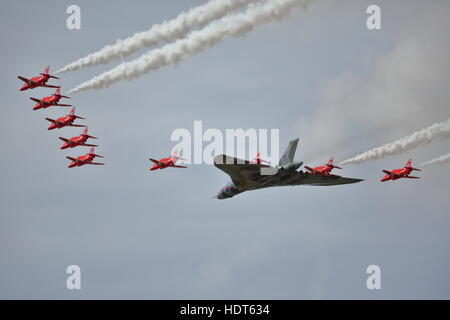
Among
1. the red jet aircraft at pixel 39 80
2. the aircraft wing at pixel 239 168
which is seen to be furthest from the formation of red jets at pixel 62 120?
the aircraft wing at pixel 239 168

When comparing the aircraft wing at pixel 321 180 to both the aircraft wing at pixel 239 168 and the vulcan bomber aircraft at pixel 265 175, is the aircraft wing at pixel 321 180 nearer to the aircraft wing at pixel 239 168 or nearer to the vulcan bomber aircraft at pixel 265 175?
the vulcan bomber aircraft at pixel 265 175

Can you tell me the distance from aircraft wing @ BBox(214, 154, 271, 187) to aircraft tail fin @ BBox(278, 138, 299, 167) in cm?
281

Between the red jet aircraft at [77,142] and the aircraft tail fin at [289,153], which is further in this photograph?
the red jet aircraft at [77,142]

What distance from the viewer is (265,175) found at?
2468 inches

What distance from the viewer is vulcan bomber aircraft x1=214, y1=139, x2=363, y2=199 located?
200 feet

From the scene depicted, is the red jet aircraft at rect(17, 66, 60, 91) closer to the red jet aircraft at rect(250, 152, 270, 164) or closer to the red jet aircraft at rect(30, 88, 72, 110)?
the red jet aircraft at rect(30, 88, 72, 110)

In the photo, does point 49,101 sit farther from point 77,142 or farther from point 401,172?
point 401,172

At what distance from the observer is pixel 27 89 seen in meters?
68.7

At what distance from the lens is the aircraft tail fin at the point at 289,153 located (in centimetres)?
6475

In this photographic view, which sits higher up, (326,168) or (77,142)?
(77,142)

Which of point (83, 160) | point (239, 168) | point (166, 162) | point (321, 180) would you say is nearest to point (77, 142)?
point (83, 160)

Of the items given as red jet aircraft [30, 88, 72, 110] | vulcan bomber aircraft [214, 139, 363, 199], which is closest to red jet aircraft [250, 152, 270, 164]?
vulcan bomber aircraft [214, 139, 363, 199]

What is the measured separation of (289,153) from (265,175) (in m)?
3.29
